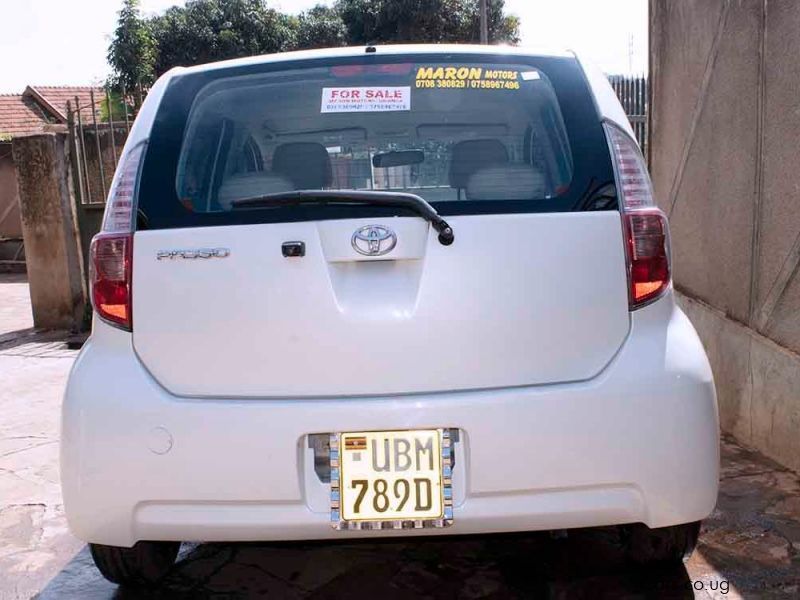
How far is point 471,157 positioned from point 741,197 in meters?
2.22

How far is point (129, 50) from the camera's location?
105 ft

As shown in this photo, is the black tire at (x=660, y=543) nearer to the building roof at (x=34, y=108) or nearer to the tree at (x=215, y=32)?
the building roof at (x=34, y=108)

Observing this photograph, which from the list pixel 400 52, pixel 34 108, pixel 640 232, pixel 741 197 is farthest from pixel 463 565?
pixel 34 108

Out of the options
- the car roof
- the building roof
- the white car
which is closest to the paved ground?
the white car

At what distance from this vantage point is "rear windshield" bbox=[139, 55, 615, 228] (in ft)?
7.59

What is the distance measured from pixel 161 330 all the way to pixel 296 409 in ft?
1.34

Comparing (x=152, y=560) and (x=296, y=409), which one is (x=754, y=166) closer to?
(x=296, y=409)

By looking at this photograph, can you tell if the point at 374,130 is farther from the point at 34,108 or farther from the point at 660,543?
the point at 34,108

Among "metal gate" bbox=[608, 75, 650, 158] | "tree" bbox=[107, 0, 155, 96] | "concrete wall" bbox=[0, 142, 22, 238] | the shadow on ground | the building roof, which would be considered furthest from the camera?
"tree" bbox=[107, 0, 155, 96]

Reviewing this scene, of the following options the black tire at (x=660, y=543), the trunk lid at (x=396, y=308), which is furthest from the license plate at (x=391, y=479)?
the black tire at (x=660, y=543)

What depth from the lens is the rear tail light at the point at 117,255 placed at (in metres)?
2.27

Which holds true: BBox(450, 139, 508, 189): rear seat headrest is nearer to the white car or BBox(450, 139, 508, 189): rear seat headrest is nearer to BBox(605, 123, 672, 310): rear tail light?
the white car

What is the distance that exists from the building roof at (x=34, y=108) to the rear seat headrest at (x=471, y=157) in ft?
75.2

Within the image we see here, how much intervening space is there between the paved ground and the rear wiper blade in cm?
120
